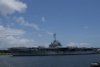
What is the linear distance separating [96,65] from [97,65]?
17 centimetres

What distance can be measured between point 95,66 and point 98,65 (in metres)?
0.51

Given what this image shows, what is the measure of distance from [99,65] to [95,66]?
28.5 inches

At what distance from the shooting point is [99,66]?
30328 mm

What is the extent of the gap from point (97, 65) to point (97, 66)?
103 mm

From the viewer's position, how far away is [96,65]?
2995cm

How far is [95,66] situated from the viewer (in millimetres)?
29906

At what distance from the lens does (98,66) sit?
3017 cm

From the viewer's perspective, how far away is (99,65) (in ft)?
99.9

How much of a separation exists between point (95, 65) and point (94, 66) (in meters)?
0.15

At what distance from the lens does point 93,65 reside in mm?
29828

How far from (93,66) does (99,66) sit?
826 millimetres

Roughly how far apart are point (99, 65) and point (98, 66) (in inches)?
12.7

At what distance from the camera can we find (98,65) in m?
30.3

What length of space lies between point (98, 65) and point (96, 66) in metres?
0.43
